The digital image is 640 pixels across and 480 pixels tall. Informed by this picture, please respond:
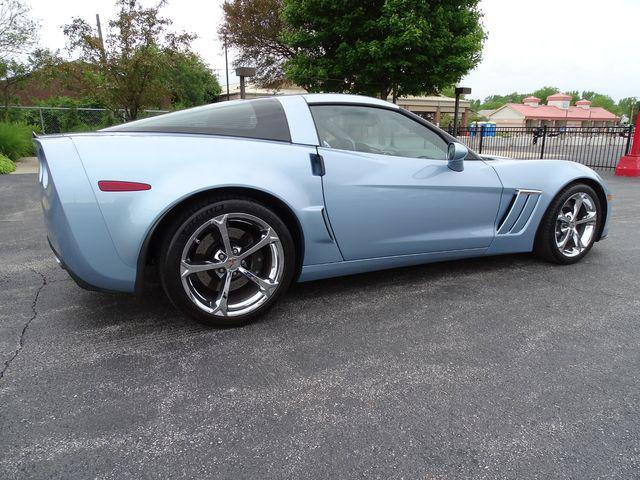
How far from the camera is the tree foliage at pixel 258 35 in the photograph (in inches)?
991

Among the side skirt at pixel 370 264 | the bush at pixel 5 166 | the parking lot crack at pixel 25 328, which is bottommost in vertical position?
the parking lot crack at pixel 25 328

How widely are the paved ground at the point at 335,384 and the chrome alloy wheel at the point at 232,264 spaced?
0.60ft

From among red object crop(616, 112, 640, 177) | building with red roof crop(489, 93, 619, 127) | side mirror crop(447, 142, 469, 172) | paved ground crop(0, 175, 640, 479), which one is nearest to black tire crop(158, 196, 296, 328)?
paved ground crop(0, 175, 640, 479)

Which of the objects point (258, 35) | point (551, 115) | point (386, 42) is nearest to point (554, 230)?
point (386, 42)

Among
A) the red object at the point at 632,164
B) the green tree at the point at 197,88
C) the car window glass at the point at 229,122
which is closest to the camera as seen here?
the car window glass at the point at 229,122

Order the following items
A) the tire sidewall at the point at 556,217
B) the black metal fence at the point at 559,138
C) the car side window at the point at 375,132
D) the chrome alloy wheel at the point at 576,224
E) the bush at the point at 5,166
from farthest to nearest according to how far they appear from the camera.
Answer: the black metal fence at the point at 559,138
the bush at the point at 5,166
the chrome alloy wheel at the point at 576,224
the tire sidewall at the point at 556,217
the car side window at the point at 375,132

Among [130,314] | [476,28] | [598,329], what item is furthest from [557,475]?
[476,28]

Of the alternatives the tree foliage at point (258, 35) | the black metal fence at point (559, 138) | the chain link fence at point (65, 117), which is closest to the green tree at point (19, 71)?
the chain link fence at point (65, 117)

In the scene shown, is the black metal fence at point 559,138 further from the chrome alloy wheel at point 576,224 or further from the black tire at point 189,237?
the black tire at point 189,237

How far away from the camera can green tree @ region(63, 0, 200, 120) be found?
531 inches

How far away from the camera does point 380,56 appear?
12.7m

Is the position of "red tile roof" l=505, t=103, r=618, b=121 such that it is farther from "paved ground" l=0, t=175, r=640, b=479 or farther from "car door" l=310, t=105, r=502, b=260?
"paved ground" l=0, t=175, r=640, b=479

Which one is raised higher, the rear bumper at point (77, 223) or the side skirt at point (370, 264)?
the rear bumper at point (77, 223)

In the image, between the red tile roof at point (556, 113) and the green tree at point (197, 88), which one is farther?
the red tile roof at point (556, 113)
